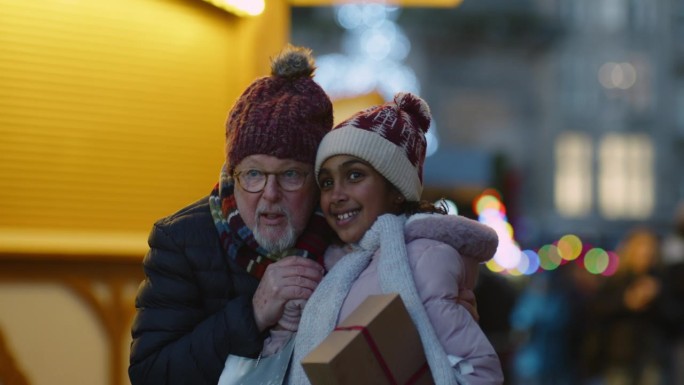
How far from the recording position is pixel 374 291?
10.1ft

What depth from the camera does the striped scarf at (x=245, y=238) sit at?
327cm

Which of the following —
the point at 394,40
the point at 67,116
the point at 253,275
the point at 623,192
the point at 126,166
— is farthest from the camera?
the point at 623,192

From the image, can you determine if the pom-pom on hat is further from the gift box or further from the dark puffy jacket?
the gift box

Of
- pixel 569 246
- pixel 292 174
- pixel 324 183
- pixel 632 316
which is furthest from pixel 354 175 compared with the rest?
pixel 569 246

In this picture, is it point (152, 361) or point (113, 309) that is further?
point (113, 309)

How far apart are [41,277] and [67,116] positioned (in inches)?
34.4

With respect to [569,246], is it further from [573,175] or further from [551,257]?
[573,175]

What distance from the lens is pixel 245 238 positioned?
3.25 metres

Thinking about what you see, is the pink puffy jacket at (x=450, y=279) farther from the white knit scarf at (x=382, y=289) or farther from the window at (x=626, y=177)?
the window at (x=626, y=177)

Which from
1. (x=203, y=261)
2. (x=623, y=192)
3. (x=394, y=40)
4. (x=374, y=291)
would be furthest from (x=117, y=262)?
(x=623, y=192)

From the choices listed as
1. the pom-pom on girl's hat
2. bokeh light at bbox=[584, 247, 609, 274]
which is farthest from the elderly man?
bokeh light at bbox=[584, 247, 609, 274]

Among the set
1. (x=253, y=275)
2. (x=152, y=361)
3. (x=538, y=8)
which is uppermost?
(x=538, y=8)

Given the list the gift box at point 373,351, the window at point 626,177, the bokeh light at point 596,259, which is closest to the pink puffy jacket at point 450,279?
the gift box at point 373,351

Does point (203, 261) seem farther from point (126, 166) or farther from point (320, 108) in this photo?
point (126, 166)
